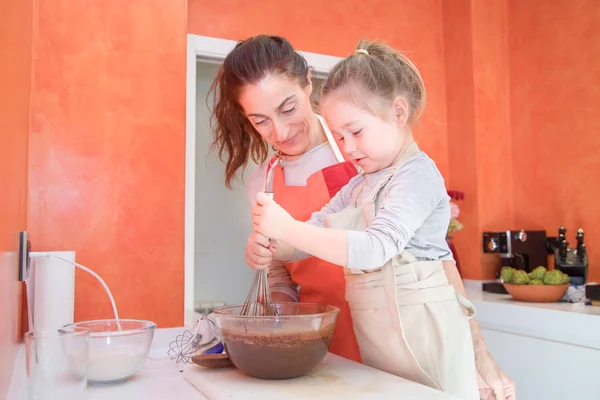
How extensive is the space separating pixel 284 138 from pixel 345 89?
30cm

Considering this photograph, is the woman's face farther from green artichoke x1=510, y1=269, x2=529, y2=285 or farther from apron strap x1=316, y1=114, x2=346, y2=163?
green artichoke x1=510, y1=269, x2=529, y2=285

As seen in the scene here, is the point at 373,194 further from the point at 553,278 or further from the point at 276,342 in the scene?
the point at 553,278

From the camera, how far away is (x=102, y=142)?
5.94ft

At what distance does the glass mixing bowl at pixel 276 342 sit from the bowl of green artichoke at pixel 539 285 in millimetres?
1747

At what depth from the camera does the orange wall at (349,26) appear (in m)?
2.56

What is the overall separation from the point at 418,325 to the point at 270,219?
1.06 ft

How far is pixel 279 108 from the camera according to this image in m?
1.36

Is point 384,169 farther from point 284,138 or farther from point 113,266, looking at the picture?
point 113,266

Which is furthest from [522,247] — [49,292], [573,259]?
[49,292]

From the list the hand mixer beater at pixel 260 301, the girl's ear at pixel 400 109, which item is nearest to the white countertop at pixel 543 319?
the girl's ear at pixel 400 109

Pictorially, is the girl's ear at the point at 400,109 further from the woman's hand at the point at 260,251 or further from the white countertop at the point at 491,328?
the white countertop at the point at 491,328

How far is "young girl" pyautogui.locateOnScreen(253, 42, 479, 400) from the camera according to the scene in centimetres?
92

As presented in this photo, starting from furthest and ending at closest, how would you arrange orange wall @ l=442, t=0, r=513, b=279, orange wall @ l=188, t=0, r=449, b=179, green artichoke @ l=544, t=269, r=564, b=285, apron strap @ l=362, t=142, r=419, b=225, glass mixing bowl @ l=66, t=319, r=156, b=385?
1. orange wall @ l=442, t=0, r=513, b=279
2. orange wall @ l=188, t=0, r=449, b=179
3. green artichoke @ l=544, t=269, r=564, b=285
4. apron strap @ l=362, t=142, r=419, b=225
5. glass mixing bowl @ l=66, t=319, r=156, b=385

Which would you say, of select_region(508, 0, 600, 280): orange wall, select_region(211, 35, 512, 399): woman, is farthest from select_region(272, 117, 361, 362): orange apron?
select_region(508, 0, 600, 280): orange wall
